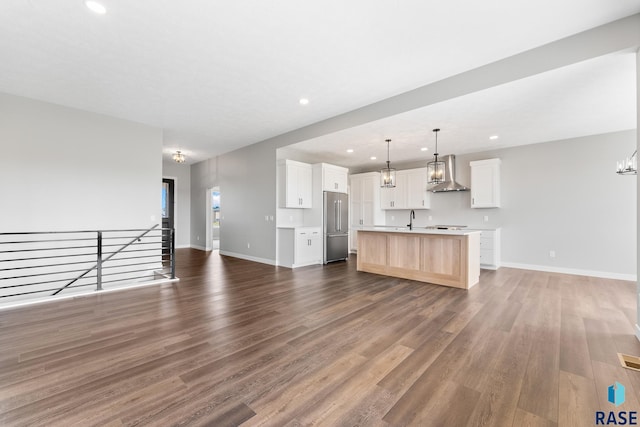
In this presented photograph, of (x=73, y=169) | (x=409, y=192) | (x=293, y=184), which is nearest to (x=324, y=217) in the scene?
(x=293, y=184)

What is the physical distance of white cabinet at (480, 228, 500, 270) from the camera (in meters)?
5.95

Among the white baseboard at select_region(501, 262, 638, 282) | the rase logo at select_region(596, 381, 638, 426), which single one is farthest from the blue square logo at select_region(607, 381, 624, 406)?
the white baseboard at select_region(501, 262, 638, 282)

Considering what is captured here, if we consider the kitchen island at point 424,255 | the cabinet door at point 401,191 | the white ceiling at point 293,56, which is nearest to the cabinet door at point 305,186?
the kitchen island at point 424,255

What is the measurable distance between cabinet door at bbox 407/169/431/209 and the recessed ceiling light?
6.83 meters

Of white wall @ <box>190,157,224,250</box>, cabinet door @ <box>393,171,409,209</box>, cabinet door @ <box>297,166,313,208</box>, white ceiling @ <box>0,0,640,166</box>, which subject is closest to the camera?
white ceiling @ <box>0,0,640,166</box>

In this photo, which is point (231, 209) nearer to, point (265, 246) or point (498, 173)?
point (265, 246)

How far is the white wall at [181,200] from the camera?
30.7ft

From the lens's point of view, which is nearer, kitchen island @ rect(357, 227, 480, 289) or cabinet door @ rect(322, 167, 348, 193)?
kitchen island @ rect(357, 227, 480, 289)

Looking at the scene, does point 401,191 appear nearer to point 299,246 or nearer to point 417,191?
point 417,191

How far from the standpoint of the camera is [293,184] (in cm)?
631

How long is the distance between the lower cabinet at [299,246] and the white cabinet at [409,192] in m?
2.67

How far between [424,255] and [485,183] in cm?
300

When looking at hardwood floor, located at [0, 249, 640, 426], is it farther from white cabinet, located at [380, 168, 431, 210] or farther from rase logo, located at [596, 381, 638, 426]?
white cabinet, located at [380, 168, 431, 210]

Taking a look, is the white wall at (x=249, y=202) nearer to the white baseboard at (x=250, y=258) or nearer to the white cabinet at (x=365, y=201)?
the white baseboard at (x=250, y=258)
